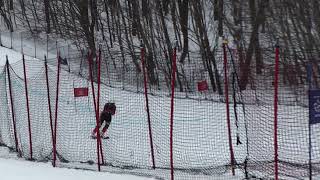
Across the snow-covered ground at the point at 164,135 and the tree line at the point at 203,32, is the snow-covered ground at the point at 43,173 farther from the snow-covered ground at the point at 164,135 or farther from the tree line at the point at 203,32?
the tree line at the point at 203,32

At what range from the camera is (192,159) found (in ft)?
44.4

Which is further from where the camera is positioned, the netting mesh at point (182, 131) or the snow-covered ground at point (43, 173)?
the netting mesh at point (182, 131)

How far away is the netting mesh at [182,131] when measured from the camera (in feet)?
41.1

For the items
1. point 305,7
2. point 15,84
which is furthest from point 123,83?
point 305,7

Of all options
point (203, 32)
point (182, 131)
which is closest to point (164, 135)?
point (182, 131)

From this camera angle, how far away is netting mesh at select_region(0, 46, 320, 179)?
1254cm

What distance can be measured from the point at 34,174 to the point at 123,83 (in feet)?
43.1

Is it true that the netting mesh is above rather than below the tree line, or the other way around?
below

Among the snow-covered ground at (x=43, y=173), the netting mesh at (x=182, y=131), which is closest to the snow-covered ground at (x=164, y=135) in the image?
the netting mesh at (x=182, y=131)

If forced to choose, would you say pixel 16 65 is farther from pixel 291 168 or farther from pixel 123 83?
pixel 291 168

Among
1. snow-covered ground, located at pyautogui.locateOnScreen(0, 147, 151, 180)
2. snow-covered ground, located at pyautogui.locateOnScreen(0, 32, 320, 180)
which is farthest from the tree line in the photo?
snow-covered ground, located at pyautogui.locateOnScreen(0, 147, 151, 180)

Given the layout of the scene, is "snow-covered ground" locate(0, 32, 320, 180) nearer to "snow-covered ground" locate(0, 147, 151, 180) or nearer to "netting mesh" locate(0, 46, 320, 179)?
"netting mesh" locate(0, 46, 320, 179)

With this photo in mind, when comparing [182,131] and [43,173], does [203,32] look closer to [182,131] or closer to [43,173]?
[182,131]

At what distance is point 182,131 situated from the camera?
1761 centimetres
